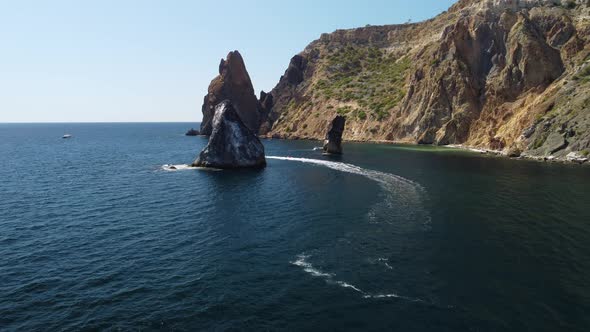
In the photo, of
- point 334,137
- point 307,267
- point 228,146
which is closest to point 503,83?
point 334,137

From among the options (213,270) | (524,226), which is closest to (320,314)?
(213,270)

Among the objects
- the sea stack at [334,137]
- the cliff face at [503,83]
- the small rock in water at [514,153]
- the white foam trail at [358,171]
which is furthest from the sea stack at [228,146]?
the cliff face at [503,83]

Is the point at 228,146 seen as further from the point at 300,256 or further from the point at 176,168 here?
the point at 300,256

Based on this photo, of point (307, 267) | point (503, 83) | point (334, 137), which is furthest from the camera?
point (503, 83)

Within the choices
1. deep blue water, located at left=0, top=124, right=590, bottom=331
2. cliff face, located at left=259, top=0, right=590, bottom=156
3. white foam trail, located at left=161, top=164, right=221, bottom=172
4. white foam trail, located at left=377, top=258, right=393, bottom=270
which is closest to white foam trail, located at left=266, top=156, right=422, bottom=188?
A: deep blue water, located at left=0, top=124, right=590, bottom=331

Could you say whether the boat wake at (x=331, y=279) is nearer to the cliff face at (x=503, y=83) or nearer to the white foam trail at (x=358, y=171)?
the white foam trail at (x=358, y=171)

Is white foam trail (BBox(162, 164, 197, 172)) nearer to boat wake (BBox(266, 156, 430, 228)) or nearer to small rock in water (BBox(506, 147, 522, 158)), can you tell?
boat wake (BBox(266, 156, 430, 228))
